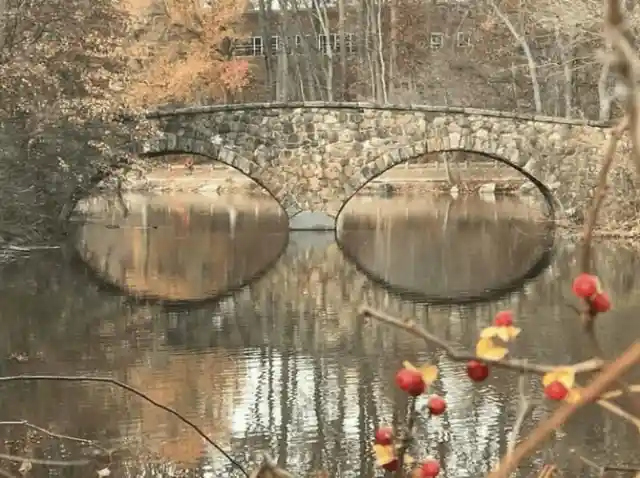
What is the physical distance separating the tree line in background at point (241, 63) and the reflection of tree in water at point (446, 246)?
2731 mm

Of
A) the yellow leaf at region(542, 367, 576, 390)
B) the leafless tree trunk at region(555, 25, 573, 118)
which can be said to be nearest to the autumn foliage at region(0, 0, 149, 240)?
the leafless tree trunk at region(555, 25, 573, 118)

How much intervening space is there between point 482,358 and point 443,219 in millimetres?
16745

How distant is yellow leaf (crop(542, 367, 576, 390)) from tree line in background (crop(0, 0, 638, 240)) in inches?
449

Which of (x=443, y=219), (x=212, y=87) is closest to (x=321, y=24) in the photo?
(x=212, y=87)

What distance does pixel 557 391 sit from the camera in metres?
1.06

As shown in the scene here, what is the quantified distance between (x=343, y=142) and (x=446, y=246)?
297 cm

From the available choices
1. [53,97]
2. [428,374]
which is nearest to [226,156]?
[53,97]

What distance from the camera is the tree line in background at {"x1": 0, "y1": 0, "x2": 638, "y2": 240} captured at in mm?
12523

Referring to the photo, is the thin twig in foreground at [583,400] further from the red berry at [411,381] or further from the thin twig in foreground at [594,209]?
the red berry at [411,381]

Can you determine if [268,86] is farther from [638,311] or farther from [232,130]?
[638,311]

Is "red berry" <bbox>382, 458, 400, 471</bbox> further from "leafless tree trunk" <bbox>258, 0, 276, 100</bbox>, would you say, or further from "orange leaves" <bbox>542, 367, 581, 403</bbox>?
"leafless tree trunk" <bbox>258, 0, 276, 100</bbox>

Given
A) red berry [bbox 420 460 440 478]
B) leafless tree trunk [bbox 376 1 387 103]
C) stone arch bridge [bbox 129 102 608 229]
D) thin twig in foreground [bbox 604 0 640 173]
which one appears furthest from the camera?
leafless tree trunk [bbox 376 1 387 103]

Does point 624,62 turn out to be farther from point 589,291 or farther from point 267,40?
point 267,40

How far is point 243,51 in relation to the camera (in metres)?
29.5
